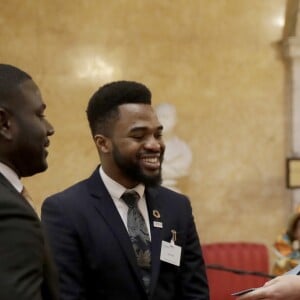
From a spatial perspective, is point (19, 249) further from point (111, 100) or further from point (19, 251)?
point (111, 100)

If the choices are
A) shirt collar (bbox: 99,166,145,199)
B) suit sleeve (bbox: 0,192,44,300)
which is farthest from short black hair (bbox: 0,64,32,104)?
shirt collar (bbox: 99,166,145,199)

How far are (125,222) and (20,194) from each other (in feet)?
3.03

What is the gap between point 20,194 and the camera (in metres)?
1.33

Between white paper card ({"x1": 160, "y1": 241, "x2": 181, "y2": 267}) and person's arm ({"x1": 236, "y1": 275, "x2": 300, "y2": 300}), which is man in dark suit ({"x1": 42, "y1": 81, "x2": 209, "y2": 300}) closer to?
white paper card ({"x1": 160, "y1": 241, "x2": 181, "y2": 267})

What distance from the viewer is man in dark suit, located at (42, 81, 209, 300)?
209 cm

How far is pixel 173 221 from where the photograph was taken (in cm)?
232

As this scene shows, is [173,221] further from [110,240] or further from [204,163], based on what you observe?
[204,163]


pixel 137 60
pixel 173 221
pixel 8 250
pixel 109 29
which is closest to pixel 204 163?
pixel 137 60

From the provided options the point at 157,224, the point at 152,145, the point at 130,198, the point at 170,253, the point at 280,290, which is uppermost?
the point at 152,145

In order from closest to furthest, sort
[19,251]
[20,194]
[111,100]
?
[19,251] → [20,194] → [111,100]

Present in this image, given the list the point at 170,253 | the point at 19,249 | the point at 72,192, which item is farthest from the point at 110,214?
the point at 19,249

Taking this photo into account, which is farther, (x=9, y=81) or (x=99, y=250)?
(x=99, y=250)

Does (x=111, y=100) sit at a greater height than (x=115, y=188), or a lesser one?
greater

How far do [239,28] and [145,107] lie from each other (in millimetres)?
4184
